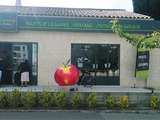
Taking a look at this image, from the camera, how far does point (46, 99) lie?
2034 centimetres

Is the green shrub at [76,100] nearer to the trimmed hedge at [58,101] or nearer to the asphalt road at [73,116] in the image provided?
the trimmed hedge at [58,101]

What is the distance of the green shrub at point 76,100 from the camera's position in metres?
20.4

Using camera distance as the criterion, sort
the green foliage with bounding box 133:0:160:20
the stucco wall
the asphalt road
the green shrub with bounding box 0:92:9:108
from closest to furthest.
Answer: the asphalt road
the green shrub with bounding box 0:92:9:108
the stucco wall
the green foliage with bounding box 133:0:160:20

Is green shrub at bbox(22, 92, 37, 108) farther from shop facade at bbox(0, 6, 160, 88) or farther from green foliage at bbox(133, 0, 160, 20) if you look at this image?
green foliage at bbox(133, 0, 160, 20)

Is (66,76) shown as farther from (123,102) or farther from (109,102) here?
(123,102)

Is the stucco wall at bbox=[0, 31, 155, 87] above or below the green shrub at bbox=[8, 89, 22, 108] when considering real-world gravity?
above

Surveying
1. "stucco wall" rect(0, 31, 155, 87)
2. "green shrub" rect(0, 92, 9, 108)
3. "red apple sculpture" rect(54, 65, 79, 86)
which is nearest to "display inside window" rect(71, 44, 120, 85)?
"stucco wall" rect(0, 31, 155, 87)

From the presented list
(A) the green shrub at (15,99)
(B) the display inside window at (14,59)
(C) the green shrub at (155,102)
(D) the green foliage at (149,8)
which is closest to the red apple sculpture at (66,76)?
(A) the green shrub at (15,99)

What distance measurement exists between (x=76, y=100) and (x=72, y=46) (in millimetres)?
6290

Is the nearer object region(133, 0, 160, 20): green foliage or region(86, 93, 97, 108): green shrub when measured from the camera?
region(86, 93, 97, 108): green shrub

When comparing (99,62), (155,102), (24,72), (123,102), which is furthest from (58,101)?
(99,62)

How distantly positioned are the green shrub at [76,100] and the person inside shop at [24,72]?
5.33 metres

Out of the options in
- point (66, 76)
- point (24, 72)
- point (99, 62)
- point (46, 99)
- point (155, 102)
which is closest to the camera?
point (46, 99)

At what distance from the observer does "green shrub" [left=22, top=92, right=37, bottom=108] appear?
20198 millimetres
